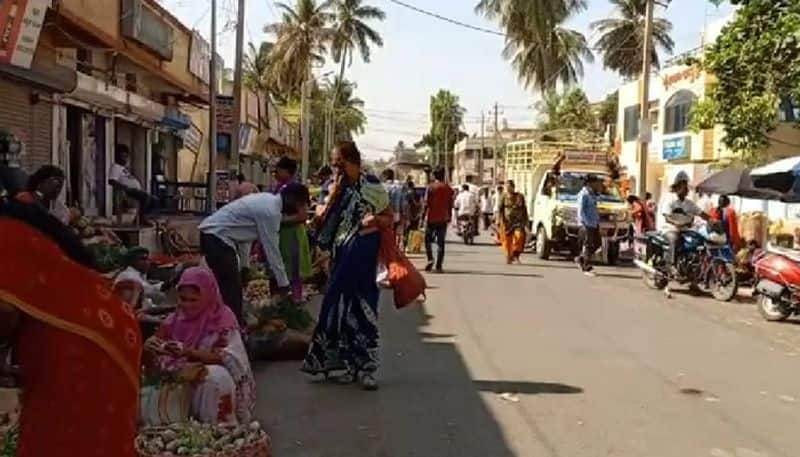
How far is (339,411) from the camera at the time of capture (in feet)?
23.1

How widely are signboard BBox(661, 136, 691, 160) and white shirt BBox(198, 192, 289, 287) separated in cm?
3063

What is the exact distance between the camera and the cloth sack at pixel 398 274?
7.89 m

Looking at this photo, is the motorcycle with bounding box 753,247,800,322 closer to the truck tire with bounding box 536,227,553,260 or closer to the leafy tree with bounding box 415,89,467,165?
the truck tire with bounding box 536,227,553,260

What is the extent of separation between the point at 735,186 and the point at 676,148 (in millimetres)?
21724

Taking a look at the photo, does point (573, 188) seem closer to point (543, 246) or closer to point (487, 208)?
point (543, 246)

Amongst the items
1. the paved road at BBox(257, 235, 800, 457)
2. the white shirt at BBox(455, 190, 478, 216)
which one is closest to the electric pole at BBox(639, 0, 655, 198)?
the white shirt at BBox(455, 190, 478, 216)

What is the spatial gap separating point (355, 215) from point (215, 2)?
14972 millimetres

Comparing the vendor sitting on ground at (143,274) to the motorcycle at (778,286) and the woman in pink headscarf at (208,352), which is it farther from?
the motorcycle at (778,286)

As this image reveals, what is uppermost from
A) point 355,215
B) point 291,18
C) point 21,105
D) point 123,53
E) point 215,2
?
point 291,18

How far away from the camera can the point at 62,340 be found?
2709 millimetres

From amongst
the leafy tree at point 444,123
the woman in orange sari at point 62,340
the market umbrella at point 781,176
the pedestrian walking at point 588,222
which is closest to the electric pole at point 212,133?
the pedestrian walking at point 588,222

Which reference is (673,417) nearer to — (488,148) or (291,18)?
(291,18)

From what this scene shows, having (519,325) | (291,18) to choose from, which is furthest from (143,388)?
(291,18)

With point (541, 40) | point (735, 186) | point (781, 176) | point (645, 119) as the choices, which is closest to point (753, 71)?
point (735, 186)
